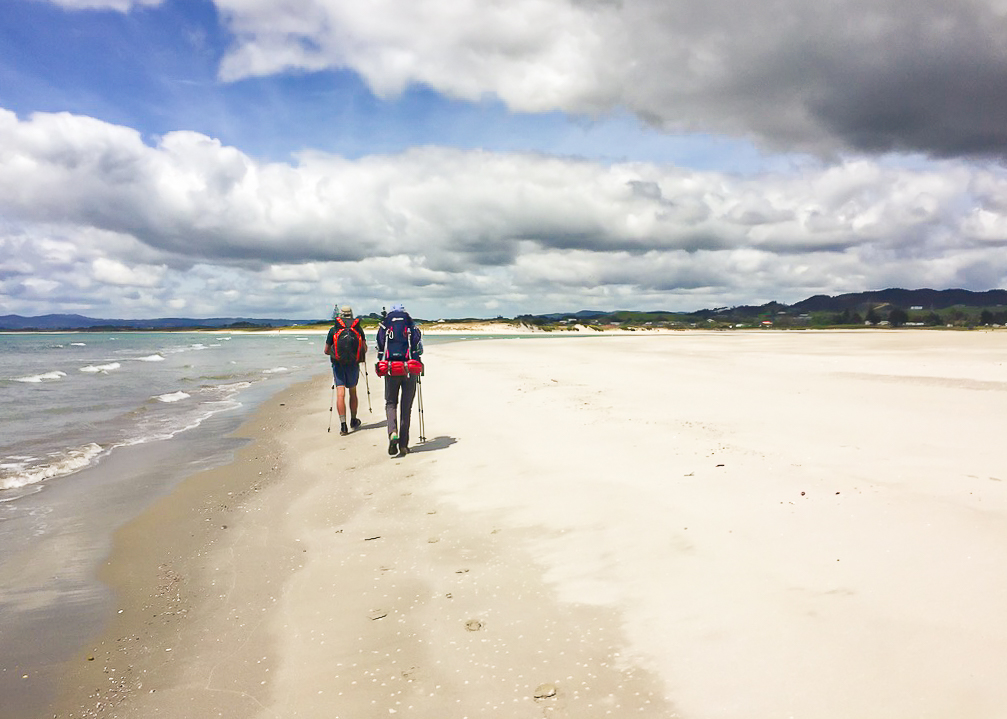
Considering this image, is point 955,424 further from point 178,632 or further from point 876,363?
point 876,363

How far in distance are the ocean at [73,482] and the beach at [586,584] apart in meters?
0.33

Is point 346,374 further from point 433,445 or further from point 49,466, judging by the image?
point 49,466

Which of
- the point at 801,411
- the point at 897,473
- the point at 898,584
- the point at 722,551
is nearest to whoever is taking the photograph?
the point at 898,584

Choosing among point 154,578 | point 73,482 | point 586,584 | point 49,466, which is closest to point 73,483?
point 73,482

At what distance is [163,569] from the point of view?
6410mm

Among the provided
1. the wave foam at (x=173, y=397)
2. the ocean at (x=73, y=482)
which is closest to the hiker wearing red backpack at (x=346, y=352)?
the ocean at (x=73, y=482)

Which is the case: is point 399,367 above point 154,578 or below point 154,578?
above

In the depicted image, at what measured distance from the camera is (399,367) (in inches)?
444

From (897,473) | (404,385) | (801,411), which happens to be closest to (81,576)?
(404,385)

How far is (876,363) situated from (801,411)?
17.2 m

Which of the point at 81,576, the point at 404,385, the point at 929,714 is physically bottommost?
the point at 81,576

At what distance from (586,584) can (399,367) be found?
697 centimetres

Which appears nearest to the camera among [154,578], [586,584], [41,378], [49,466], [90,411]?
[586,584]

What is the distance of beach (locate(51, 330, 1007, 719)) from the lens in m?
3.68
